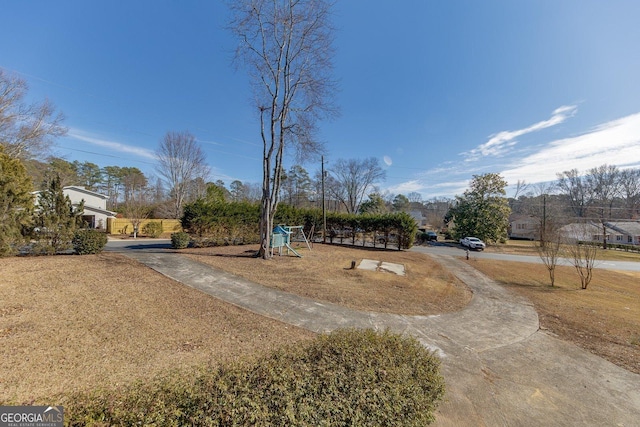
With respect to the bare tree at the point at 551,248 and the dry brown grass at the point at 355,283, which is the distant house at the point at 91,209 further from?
the bare tree at the point at 551,248

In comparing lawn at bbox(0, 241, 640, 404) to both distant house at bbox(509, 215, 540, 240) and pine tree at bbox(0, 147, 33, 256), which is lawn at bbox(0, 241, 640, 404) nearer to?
pine tree at bbox(0, 147, 33, 256)

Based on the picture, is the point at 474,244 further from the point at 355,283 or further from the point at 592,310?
the point at 355,283

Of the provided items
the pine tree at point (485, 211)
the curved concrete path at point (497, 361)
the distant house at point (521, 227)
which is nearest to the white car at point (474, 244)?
the pine tree at point (485, 211)

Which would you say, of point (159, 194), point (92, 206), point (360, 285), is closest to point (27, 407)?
point (360, 285)

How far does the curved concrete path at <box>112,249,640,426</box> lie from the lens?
272 centimetres

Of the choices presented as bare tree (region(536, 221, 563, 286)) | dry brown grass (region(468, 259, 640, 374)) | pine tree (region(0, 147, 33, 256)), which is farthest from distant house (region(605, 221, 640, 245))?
pine tree (region(0, 147, 33, 256))

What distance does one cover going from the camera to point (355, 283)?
786 centimetres

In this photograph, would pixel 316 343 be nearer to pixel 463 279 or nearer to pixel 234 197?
pixel 463 279

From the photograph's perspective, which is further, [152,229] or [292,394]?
[152,229]

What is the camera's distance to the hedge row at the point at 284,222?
1260cm

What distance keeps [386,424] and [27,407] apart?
230cm

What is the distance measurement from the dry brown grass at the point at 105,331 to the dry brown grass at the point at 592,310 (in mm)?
5792

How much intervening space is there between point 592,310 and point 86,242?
54.7 feet

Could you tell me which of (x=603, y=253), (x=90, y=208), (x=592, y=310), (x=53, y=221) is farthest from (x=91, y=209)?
(x=603, y=253)
